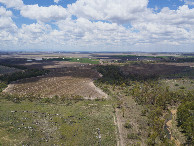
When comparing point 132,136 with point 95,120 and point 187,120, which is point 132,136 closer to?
point 95,120

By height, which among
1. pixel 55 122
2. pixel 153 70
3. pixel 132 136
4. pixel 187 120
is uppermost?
pixel 153 70

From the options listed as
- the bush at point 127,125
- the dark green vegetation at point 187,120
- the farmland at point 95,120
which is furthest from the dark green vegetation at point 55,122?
the dark green vegetation at point 187,120

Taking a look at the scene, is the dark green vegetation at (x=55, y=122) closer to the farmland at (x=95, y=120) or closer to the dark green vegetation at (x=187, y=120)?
the farmland at (x=95, y=120)

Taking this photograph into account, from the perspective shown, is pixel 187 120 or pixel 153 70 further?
pixel 153 70

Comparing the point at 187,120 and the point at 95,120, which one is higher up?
the point at 187,120

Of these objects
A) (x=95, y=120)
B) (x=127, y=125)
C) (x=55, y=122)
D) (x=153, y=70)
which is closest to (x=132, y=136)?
(x=127, y=125)

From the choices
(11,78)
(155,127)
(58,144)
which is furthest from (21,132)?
(11,78)

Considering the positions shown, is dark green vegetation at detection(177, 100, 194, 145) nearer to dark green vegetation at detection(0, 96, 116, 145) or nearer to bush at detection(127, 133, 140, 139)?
bush at detection(127, 133, 140, 139)

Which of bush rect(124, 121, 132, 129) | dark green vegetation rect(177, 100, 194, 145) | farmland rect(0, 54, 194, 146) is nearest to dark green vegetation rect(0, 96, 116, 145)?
farmland rect(0, 54, 194, 146)
